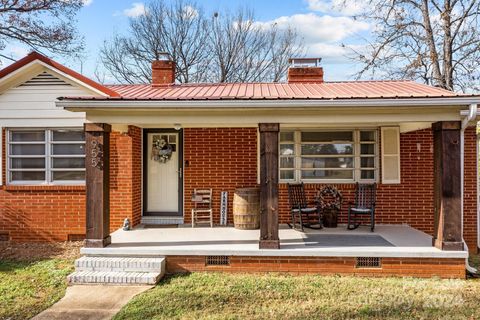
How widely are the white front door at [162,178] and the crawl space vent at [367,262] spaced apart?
4.32 metres

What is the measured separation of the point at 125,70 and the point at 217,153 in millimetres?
18351

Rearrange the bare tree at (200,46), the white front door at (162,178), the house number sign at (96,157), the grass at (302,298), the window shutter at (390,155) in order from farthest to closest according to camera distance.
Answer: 1. the bare tree at (200,46)
2. the white front door at (162,178)
3. the window shutter at (390,155)
4. the house number sign at (96,157)
5. the grass at (302,298)

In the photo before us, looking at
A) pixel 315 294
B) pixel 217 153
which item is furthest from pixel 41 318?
pixel 217 153

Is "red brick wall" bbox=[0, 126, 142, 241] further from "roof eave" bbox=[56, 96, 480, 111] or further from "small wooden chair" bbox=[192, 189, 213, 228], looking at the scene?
"roof eave" bbox=[56, 96, 480, 111]

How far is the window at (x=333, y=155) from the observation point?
8.73m

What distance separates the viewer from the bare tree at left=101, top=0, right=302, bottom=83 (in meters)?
24.0

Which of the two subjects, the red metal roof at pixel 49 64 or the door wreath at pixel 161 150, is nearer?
the red metal roof at pixel 49 64

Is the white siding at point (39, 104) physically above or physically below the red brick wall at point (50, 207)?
above

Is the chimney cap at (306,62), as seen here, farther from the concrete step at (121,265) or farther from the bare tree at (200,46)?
the bare tree at (200,46)

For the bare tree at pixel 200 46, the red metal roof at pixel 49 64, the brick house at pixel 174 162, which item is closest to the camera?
the red metal roof at pixel 49 64

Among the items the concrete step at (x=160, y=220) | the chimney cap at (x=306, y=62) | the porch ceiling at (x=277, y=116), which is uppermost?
the chimney cap at (x=306, y=62)

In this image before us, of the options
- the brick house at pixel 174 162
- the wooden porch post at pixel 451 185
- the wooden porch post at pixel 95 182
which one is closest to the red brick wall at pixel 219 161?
the brick house at pixel 174 162

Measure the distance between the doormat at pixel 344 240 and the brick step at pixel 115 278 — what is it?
8.61ft

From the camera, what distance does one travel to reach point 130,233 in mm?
7598
